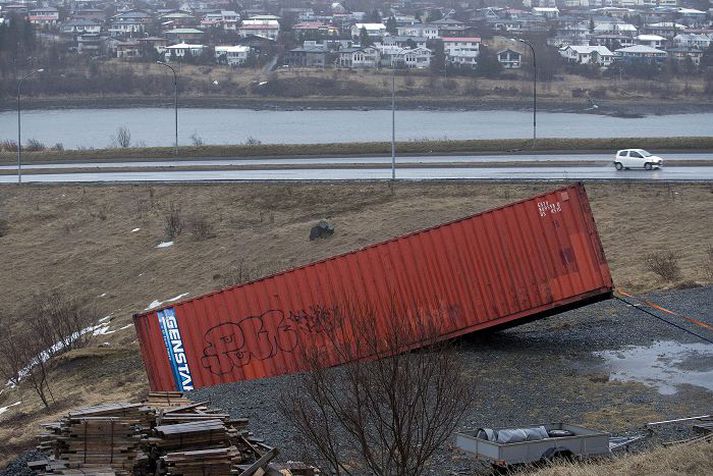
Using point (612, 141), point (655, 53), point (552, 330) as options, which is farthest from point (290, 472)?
point (655, 53)

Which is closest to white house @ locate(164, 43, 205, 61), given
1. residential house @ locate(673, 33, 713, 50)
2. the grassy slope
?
residential house @ locate(673, 33, 713, 50)

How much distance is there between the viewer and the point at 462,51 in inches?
6048

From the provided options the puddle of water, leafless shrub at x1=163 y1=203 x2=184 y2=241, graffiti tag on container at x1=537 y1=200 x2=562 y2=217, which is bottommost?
leafless shrub at x1=163 y1=203 x2=184 y2=241

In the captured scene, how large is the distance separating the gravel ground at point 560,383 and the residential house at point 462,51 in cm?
11162

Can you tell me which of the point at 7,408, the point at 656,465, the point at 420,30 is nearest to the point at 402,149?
the point at 7,408

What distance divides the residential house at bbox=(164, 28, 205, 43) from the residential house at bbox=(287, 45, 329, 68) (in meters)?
28.2

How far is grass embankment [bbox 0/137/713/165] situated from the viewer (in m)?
48.3

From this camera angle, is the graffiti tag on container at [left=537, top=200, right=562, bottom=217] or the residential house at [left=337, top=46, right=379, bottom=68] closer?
the graffiti tag on container at [left=537, top=200, right=562, bottom=217]

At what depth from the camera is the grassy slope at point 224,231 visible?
30.3 meters

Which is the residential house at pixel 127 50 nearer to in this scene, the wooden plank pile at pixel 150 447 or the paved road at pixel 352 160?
the paved road at pixel 352 160

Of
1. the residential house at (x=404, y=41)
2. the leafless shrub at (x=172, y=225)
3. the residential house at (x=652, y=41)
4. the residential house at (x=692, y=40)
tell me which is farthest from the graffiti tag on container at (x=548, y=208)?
the residential house at (x=692, y=40)

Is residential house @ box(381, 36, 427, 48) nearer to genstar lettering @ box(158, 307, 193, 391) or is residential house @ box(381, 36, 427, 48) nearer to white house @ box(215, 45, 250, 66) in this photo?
white house @ box(215, 45, 250, 66)

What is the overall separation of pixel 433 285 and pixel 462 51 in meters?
137

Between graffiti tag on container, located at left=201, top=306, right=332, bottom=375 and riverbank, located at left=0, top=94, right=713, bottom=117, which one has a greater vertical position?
graffiti tag on container, located at left=201, top=306, right=332, bottom=375
